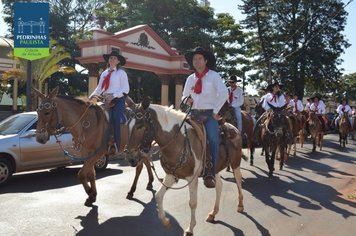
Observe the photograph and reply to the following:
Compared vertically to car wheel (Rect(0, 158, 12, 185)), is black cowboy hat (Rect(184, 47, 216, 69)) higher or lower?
higher

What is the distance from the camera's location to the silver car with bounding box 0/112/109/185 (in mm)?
9484

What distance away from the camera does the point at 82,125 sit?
7.49 meters

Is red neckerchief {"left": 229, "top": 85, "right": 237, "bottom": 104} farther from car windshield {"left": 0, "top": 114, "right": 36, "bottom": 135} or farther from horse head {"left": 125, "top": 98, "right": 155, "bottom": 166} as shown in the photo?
horse head {"left": 125, "top": 98, "right": 155, "bottom": 166}

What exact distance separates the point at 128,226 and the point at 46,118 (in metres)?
2.37

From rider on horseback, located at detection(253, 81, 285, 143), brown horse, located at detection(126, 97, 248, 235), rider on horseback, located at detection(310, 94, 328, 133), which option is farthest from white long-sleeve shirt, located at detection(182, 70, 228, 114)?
rider on horseback, located at detection(310, 94, 328, 133)

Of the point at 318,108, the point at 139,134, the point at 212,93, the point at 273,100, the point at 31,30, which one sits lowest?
the point at 139,134

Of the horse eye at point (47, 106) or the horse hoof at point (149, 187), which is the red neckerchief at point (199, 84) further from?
the horse hoof at point (149, 187)

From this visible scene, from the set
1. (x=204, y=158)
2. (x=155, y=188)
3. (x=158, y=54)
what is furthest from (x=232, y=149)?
(x=158, y=54)

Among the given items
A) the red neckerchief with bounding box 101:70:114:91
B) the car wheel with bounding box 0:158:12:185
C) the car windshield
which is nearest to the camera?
the red neckerchief with bounding box 101:70:114:91

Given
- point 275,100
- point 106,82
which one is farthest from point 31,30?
point 275,100

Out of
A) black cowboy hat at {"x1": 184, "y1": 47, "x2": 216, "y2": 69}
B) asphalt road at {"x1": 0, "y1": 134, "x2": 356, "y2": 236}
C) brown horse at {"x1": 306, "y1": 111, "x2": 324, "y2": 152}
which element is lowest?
asphalt road at {"x1": 0, "y1": 134, "x2": 356, "y2": 236}

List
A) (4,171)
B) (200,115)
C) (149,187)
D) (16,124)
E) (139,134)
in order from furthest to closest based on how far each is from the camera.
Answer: (16,124)
(4,171)
(149,187)
(200,115)
(139,134)

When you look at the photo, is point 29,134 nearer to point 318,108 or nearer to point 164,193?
Result: point 164,193

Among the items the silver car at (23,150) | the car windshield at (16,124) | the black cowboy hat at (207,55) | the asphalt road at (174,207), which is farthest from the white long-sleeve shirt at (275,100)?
the car windshield at (16,124)
